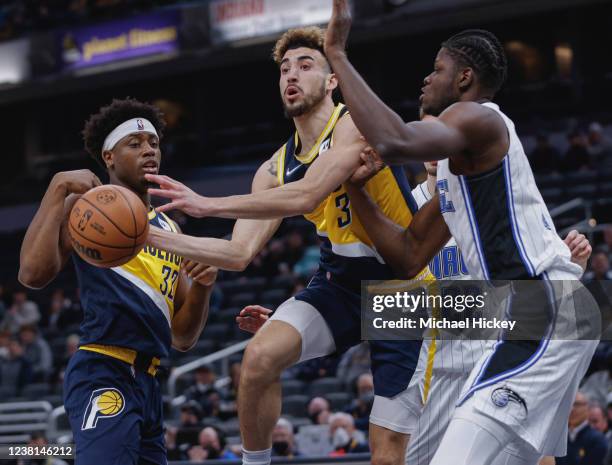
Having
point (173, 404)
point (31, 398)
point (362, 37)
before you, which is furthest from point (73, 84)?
point (173, 404)

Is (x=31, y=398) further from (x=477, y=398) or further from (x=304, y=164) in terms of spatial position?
(x=477, y=398)

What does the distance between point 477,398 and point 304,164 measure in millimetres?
2272

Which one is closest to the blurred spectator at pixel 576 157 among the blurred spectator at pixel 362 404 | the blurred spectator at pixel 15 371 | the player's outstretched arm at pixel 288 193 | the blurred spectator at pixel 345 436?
the blurred spectator at pixel 362 404

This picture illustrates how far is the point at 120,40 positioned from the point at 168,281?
17275 millimetres

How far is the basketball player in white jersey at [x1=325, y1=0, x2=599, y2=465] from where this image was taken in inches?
154

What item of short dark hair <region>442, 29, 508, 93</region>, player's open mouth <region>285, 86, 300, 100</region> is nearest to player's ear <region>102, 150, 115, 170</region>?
player's open mouth <region>285, 86, 300, 100</region>

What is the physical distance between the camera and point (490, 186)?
4.16 m

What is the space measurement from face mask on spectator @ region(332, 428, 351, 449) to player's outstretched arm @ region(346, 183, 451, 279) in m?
5.01

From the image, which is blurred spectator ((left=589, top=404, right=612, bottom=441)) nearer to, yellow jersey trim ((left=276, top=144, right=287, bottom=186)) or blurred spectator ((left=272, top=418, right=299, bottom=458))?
blurred spectator ((left=272, top=418, right=299, bottom=458))

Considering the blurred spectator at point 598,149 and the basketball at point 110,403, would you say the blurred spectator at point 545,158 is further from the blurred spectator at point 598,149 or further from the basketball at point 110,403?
the basketball at point 110,403

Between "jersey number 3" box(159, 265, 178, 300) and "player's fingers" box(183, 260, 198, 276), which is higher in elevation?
"player's fingers" box(183, 260, 198, 276)

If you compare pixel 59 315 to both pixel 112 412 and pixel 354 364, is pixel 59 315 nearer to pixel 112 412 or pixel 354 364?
pixel 354 364

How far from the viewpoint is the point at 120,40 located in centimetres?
2195

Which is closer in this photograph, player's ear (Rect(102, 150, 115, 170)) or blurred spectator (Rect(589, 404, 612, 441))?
player's ear (Rect(102, 150, 115, 170))
